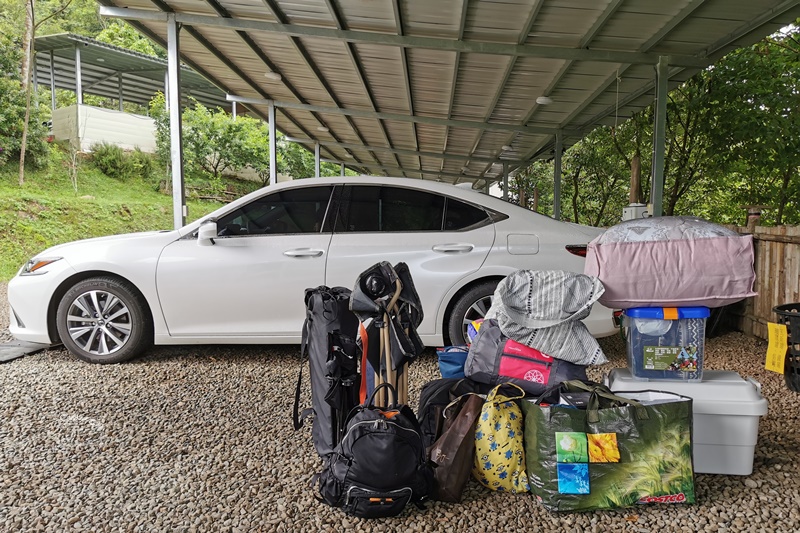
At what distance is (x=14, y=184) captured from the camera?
15.2 meters

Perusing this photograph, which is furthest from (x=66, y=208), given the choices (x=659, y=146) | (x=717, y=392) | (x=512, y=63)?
(x=717, y=392)

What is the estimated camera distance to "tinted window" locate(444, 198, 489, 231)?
14.9ft

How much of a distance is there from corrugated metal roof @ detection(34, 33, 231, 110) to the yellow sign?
18.7m

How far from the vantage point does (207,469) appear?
278 centimetres

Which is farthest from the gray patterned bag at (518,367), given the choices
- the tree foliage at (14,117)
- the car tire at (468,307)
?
the tree foliage at (14,117)

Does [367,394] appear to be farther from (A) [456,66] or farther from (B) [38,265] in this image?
(A) [456,66]

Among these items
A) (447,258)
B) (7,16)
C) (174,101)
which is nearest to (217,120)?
(7,16)

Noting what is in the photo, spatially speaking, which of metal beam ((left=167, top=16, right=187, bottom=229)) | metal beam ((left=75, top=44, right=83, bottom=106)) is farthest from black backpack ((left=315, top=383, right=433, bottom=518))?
metal beam ((left=75, top=44, right=83, bottom=106))

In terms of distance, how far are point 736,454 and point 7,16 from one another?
94.0 ft

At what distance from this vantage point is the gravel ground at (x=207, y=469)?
2.31 meters

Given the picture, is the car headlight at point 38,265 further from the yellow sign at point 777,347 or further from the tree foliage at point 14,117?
the tree foliage at point 14,117

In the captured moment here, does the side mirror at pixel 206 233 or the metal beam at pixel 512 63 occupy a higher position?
the metal beam at pixel 512 63

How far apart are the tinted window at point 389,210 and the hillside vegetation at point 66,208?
9908mm

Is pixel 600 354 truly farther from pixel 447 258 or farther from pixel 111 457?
pixel 111 457
